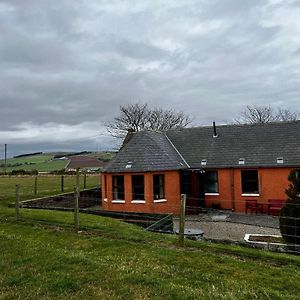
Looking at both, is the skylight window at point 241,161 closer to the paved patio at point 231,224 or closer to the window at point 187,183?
the paved patio at point 231,224

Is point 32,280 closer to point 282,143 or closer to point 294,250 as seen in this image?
point 294,250

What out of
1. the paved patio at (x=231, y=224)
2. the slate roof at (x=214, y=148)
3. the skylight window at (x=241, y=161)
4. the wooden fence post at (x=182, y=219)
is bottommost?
the paved patio at (x=231, y=224)

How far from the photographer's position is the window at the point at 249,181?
87.6 ft

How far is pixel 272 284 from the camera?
7.05 metres

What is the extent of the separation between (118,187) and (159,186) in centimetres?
283

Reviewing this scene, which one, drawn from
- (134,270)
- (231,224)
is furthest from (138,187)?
(134,270)

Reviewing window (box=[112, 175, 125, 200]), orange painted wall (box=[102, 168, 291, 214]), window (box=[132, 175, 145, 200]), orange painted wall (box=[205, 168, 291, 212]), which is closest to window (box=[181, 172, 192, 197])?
orange painted wall (box=[102, 168, 291, 214])

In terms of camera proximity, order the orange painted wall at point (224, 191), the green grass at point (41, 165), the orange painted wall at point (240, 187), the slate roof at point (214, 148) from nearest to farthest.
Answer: the orange painted wall at point (224, 191)
the orange painted wall at point (240, 187)
the slate roof at point (214, 148)
the green grass at point (41, 165)

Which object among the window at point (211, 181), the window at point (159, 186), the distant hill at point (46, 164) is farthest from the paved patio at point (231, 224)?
the distant hill at point (46, 164)

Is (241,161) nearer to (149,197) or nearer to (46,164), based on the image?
(149,197)

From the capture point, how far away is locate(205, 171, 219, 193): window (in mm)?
28014

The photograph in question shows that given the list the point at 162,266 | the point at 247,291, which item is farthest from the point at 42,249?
the point at 247,291

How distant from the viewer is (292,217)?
13.4 meters

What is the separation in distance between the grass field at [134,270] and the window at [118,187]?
1411 centimetres
